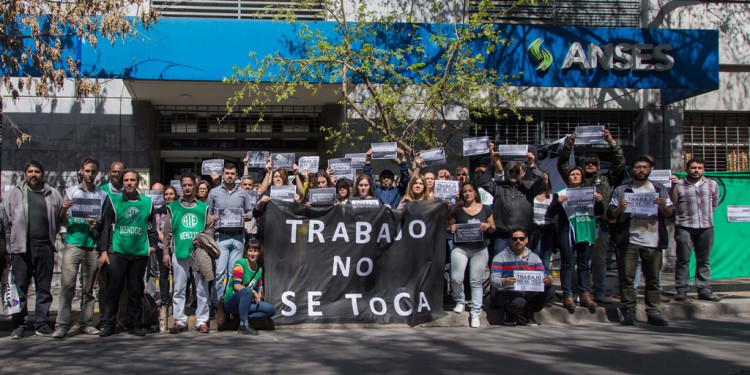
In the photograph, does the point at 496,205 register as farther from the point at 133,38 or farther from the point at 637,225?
the point at 133,38

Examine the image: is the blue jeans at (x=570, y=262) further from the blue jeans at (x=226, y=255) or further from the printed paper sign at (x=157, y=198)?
the printed paper sign at (x=157, y=198)

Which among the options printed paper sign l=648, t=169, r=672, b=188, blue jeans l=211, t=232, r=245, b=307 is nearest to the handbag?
blue jeans l=211, t=232, r=245, b=307

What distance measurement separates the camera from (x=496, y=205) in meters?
8.91

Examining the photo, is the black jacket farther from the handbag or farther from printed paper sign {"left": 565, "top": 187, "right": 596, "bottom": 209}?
the handbag

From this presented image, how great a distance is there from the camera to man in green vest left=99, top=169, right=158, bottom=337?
25.9ft

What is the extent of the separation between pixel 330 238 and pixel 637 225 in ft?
12.6

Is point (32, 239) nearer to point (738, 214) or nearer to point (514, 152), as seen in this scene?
point (514, 152)

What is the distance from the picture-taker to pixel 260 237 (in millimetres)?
8625

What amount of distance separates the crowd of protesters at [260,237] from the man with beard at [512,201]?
0.02m

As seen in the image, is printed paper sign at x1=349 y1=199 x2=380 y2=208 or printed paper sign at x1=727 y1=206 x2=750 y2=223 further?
printed paper sign at x1=727 y1=206 x2=750 y2=223

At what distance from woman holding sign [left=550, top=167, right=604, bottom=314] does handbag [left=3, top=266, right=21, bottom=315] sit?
255 inches

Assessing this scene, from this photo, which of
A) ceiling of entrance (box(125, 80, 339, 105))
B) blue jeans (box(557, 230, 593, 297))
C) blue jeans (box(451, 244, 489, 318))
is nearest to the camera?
blue jeans (box(451, 244, 489, 318))

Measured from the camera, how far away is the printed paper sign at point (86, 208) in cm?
781

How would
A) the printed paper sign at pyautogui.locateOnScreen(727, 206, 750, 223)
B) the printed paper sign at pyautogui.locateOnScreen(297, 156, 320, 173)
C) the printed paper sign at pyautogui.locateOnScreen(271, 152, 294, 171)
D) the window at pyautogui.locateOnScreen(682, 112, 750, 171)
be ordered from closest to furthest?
the printed paper sign at pyautogui.locateOnScreen(271, 152, 294, 171), the printed paper sign at pyautogui.locateOnScreen(297, 156, 320, 173), the printed paper sign at pyautogui.locateOnScreen(727, 206, 750, 223), the window at pyautogui.locateOnScreen(682, 112, 750, 171)
